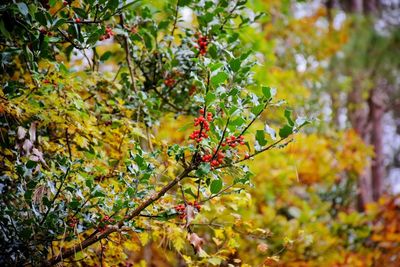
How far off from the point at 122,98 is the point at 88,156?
0.45 meters

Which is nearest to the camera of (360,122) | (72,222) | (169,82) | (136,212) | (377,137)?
(136,212)

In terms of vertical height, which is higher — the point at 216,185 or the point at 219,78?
the point at 219,78

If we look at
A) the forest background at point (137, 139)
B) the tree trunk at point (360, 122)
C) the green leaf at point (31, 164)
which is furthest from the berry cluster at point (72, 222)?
the tree trunk at point (360, 122)

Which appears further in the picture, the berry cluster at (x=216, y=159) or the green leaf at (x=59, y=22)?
the green leaf at (x=59, y=22)

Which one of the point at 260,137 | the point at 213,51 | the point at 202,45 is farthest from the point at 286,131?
the point at 202,45

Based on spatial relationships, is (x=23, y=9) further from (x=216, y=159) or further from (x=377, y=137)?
(x=377, y=137)

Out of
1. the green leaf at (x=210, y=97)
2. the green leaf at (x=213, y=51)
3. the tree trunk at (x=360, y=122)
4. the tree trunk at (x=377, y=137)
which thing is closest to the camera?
the green leaf at (x=210, y=97)

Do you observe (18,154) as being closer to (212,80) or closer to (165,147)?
(165,147)

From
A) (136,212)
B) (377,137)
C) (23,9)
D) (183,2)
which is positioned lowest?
(136,212)

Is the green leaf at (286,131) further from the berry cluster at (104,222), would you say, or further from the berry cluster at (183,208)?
A: the berry cluster at (104,222)

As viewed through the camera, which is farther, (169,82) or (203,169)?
(169,82)

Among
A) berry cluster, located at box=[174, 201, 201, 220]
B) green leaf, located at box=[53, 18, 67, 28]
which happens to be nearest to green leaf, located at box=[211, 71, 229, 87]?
berry cluster, located at box=[174, 201, 201, 220]

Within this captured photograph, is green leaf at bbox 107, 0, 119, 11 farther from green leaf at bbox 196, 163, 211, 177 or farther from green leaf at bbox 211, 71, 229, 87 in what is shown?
green leaf at bbox 196, 163, 211, 177

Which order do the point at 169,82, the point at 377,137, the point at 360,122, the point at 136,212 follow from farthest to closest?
the point at 377,137
the point at 360,122
the point at 169,82
the point at 136,212
